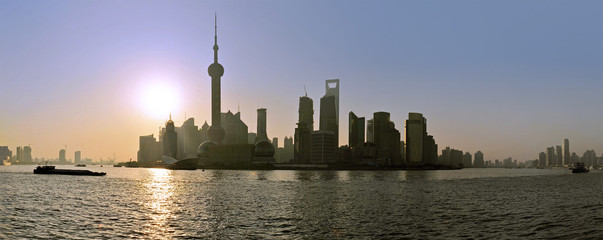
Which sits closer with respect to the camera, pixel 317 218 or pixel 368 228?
pixel 368 228

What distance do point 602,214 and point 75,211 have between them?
92.9 metres

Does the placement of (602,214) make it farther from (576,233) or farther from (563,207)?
(576,233)

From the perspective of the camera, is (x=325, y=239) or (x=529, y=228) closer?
(x=325, y=239)

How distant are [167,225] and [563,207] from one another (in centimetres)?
7687

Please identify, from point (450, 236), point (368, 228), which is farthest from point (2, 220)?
point (450, 236)

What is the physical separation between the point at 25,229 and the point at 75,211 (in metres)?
→ 19.4

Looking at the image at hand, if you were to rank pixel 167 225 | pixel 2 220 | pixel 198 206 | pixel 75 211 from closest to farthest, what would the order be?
pixel 167 225, pixel 2 220, pixel 75 211, pixel 198 206

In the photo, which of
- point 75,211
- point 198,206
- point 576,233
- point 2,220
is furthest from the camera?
point 198,206

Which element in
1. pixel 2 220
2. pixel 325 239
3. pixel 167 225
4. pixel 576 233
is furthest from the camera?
pixel 2 220

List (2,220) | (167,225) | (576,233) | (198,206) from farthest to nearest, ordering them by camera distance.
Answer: (198,206) < (2,220) < (167,225) < (576,233)

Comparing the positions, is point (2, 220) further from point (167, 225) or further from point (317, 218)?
point (317, 218)

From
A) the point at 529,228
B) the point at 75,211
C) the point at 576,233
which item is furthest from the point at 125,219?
the point at 576,233

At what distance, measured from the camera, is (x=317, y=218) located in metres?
67.6

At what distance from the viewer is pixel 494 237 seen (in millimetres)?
51875
